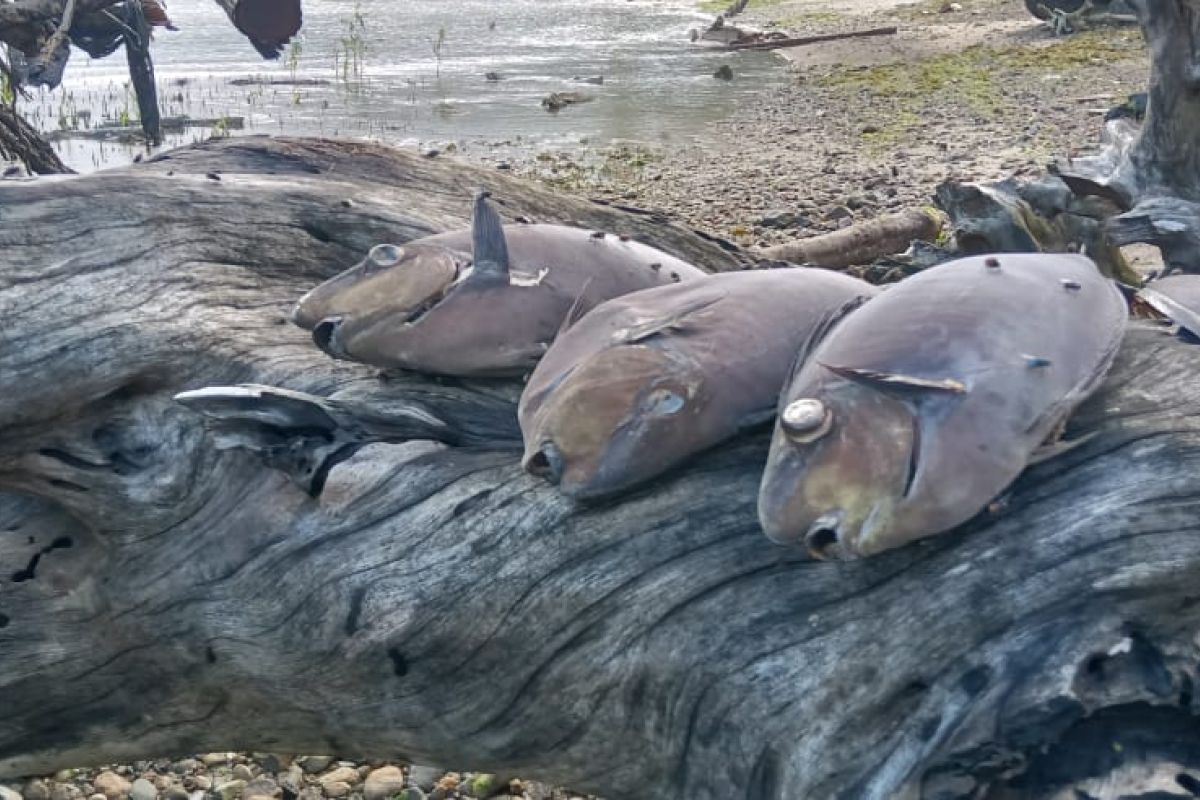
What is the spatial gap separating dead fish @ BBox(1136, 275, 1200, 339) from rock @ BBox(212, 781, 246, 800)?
316 cm

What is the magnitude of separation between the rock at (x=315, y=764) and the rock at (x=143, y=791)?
0.48 meters

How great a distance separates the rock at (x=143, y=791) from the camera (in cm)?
463

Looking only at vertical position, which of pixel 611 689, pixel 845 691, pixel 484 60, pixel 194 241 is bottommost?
pixel 484 60

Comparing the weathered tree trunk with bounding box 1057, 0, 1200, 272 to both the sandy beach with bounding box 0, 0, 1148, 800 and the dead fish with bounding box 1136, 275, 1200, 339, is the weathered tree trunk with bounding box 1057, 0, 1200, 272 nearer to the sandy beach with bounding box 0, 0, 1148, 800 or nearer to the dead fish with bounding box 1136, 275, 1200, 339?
the sandy beach with bounding box 0, 0, 1148, 800

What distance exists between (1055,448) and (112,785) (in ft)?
10.8

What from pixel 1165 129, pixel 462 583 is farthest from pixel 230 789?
pixel 1165 129

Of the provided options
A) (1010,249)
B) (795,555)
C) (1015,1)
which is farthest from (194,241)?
(1015,1)

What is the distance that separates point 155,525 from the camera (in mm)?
3926

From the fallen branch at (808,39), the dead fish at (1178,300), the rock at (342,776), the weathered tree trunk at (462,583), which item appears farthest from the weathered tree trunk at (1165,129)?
the fallen branch at (808,39)

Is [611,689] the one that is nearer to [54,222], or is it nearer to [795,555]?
[795,555]

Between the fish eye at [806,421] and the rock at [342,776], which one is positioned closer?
the fish eye at [806,421]

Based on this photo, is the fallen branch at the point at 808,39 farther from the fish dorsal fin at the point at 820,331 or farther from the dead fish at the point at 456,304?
the fish dorsal fin at the point at 820,331

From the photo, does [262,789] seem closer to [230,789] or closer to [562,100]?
[230,789]

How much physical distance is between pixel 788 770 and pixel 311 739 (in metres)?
1.51
